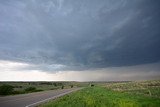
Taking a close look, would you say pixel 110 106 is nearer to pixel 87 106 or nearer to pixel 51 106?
pixel 87 106

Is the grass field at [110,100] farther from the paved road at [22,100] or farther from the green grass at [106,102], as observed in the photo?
the paved road at [22,100]

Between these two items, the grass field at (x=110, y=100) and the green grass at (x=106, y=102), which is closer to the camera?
the green grass at (x=106, y=102)

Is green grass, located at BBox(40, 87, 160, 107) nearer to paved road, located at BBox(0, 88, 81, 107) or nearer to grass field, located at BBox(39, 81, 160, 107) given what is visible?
grass field, located at BBox(39, 81, 160, 107)

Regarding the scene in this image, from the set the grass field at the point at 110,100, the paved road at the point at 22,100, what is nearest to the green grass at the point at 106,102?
the grass field at the point at 110,100

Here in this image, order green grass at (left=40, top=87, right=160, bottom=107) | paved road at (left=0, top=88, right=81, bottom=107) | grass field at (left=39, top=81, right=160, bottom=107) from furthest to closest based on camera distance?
paved road at (left=0, top=88, right=81, bottom=107) < grass field at (left=39, top=81, right=160, bottom=107) < green grass at (left=40, top=87, right=160, bottom=107)

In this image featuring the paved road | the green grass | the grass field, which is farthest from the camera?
the paved road

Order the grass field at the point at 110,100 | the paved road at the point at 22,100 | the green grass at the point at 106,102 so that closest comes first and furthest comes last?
1. the green grass at the point at 106,102
2. the grass field at the point at 110,100
3. the paved road at the point at 22,100

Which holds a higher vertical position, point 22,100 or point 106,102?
point 22,100

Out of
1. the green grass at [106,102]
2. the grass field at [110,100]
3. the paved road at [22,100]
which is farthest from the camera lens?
the paved road at [22,100]

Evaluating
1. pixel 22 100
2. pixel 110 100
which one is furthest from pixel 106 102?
pixel 22 100

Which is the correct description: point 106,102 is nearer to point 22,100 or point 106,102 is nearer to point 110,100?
point 110,100

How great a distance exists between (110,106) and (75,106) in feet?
10.1

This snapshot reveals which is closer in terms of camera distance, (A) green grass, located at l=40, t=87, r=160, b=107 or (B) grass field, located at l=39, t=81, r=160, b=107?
(A) green grass, located at l=40, t=87, r=160, b=107

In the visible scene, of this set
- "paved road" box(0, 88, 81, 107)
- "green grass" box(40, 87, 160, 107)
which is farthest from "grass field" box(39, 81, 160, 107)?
"paved road" box(0, 88, 81, 107)
